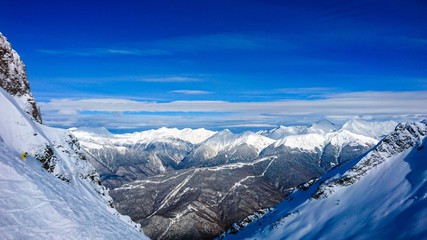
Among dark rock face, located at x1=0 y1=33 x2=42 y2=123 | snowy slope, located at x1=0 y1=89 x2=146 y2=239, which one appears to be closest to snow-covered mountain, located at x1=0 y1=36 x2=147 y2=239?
snowy slope, located at x1=0 y1=89 x2=146 y2=239

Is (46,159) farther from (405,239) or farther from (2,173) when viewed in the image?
(405,239)

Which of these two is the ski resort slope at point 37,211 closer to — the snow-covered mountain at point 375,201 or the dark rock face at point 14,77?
the dark rock face at point 14,77

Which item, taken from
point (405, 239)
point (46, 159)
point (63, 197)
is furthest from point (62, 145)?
point (405, 239)

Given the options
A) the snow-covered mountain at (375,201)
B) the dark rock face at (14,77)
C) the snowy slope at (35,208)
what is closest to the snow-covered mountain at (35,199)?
the snowy slope at (35,208)

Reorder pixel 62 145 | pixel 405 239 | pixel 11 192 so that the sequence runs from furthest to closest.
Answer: pixel 405 239 → pixel 62 145 → pixel 11 192

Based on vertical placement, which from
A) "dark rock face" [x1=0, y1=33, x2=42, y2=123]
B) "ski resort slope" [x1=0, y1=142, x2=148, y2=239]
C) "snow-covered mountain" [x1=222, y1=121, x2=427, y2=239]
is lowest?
"snow-covered mountain" [x1=222, y1=121, x2=427, y2=239]

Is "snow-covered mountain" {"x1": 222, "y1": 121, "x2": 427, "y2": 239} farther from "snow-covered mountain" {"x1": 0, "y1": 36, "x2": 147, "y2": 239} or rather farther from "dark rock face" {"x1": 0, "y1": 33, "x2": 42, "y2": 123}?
"dark rock face" {"x1": 0, "y1": 33, "x2": 42, "y2": 123}

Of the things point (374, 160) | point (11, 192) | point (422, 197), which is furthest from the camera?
point (374, 160)

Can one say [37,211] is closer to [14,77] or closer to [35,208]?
[35,208]
